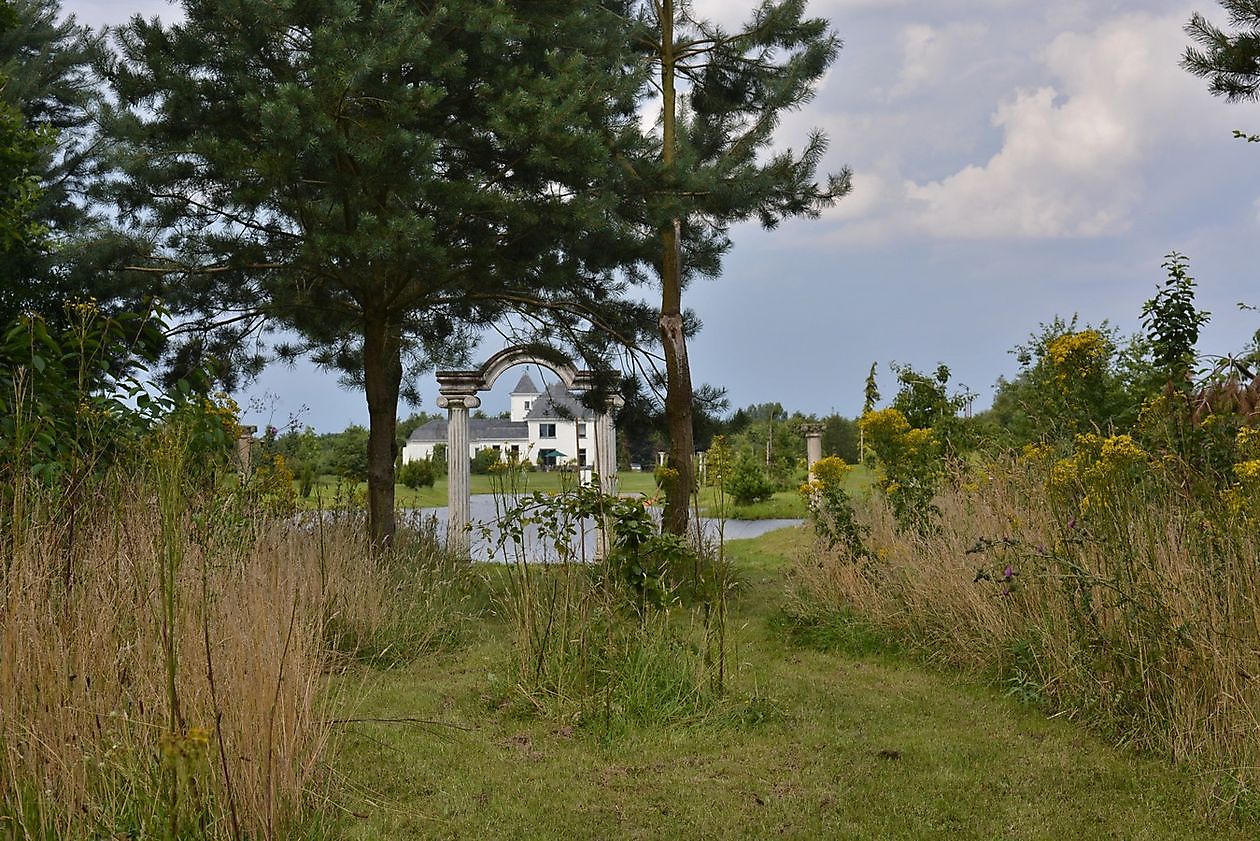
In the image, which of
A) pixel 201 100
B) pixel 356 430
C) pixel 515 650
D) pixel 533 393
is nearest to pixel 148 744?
pixel 515 650

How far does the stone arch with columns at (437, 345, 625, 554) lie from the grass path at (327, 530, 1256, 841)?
448 centimetres

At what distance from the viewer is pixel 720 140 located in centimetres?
1105

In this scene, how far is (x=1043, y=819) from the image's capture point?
3561 mm

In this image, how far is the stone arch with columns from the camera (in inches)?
372

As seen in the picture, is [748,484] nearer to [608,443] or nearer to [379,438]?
[608,443]

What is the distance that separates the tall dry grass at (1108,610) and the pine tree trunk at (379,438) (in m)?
3.96

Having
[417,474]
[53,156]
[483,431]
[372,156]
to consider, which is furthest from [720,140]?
[483,431]

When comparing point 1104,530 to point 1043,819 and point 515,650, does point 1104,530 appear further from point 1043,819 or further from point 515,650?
point 515,650

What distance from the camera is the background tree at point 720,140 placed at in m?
9.61

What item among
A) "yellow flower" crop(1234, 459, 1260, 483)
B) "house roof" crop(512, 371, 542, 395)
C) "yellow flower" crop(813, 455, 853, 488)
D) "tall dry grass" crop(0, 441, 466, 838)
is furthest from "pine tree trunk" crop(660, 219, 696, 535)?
"house roof" crop(512, 371, 542, 395)

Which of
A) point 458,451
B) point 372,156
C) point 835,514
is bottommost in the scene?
point 835,514

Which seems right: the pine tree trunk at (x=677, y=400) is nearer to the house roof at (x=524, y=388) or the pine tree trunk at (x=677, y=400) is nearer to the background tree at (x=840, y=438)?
the background tree at (x=840, y=438)

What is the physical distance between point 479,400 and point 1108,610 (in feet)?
24.7

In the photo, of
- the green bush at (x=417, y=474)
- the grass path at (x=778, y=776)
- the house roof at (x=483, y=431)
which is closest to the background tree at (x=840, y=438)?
the green bush at (x=417, y=474)
